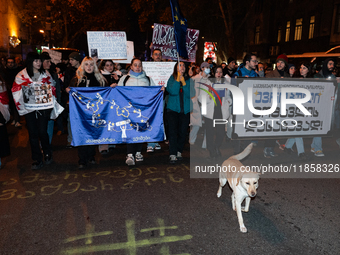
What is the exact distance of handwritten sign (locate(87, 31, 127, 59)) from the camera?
23.8 feet

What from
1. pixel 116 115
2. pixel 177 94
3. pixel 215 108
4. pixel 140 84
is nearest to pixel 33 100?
pixel 116 115

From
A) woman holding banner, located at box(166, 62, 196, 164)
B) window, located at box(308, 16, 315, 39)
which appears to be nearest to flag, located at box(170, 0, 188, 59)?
woman holding banner, located at box(166, 62, 196, 164)

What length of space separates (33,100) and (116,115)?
1613mm

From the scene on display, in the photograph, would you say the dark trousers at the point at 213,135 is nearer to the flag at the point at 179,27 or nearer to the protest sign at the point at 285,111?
the protest sign at the point at 285,111

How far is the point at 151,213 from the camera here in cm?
390

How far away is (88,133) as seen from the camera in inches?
225

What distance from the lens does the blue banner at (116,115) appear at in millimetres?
5652

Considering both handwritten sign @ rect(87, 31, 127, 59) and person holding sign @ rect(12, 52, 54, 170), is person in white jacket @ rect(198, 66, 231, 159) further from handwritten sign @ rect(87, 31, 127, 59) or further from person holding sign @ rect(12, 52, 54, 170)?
person holding sign @ rect(12, 52, 54, 170)

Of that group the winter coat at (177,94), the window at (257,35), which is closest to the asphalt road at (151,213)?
the winter coat at (177,94)

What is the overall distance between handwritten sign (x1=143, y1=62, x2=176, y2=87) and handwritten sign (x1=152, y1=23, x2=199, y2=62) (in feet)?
3.59

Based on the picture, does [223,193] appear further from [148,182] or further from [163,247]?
[163,247]

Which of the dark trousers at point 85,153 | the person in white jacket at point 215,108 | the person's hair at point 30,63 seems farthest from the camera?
the person in white jacket at point 215,108

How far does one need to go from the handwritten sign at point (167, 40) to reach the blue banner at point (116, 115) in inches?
122

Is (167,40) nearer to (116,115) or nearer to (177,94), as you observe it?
(177,94)
